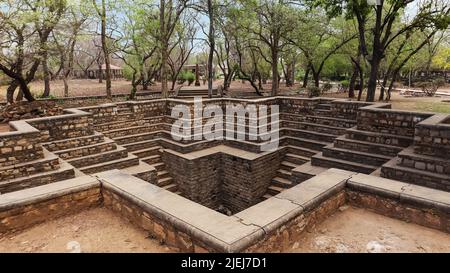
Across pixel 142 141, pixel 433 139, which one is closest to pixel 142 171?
pixel 142 141

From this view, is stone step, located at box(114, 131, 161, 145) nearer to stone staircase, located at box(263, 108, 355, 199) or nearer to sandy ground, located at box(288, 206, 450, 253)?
stone staircase, located at box(263, 108, 355, 199)

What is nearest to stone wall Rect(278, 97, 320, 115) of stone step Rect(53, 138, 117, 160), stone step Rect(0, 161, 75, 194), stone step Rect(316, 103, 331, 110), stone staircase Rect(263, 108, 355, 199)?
stone step Rect(316, 103, 331, 110)

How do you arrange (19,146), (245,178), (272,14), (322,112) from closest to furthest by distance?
1. (19,146)
2. (245,178)
3. (322,112)
4. (272,14)

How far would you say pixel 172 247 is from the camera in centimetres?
328

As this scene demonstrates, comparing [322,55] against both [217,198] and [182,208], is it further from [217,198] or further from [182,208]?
[182,208]

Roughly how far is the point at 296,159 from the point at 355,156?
239 cm

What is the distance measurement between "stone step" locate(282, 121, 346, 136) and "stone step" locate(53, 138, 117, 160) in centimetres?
625

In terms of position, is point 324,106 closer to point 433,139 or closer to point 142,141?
point 433,139

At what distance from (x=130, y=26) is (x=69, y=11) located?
150 inches

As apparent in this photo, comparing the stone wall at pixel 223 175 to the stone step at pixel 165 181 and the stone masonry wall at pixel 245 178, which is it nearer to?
the stone masonry wall at pixel 245 178

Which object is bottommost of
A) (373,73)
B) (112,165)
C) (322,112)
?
(112,165)

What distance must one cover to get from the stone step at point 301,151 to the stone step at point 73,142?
623 centimetres

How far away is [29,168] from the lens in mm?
6234
